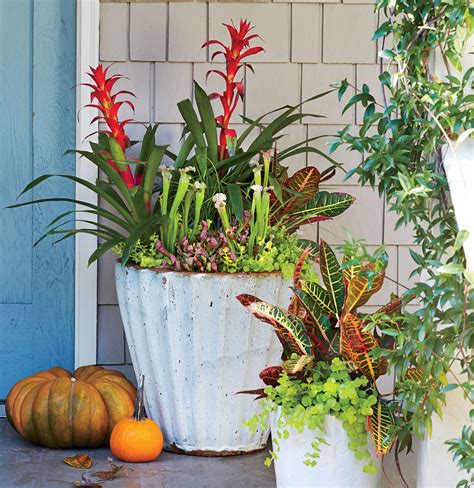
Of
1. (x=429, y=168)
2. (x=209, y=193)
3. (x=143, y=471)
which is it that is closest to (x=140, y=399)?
(x=143, y=471)

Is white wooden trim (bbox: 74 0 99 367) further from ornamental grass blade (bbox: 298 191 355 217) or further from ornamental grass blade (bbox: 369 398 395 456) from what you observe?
ornamental grass blade (bbox: 369 398 395 456)

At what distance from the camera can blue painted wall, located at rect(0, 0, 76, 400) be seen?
3520mm

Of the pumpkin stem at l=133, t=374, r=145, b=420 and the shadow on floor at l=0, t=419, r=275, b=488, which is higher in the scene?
the pumpkin stem at l=133, t=374, r=145, b=420

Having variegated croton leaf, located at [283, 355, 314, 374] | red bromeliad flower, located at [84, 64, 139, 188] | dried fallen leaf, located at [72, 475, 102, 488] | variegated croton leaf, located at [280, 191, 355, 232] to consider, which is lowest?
dried fallen leaf, located at [72, 475, 102, 488]

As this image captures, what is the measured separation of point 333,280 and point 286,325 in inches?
8.0

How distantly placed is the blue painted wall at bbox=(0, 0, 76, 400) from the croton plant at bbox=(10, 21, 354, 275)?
0.89 feet

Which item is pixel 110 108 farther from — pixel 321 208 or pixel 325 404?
pixel 325 404

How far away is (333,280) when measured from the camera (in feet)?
7.99

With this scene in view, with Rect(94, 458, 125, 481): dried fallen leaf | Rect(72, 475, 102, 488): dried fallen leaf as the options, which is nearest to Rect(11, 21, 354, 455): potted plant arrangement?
Rect(94, 458, 125, 481): dried fallen leaf

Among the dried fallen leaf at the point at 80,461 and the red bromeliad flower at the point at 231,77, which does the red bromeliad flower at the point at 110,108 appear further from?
the dried fallen leaf at the point at 80,461

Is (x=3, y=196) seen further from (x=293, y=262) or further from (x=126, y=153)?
(x=293, y=262)

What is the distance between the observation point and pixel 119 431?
2990 millimetres

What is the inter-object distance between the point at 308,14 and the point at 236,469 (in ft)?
5.80

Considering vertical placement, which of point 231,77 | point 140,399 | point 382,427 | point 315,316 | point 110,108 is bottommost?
point 140,399
